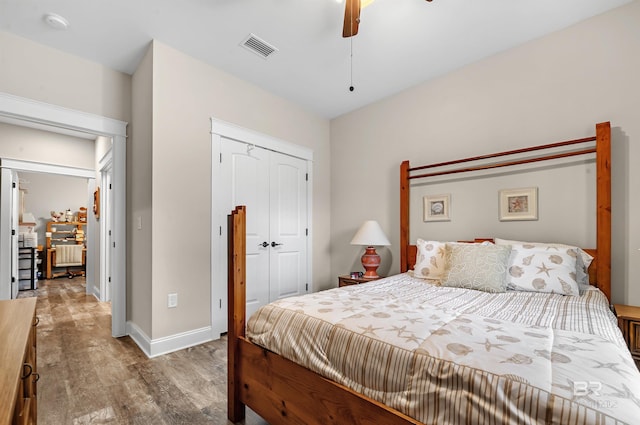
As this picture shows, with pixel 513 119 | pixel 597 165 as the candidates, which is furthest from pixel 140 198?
pixel 597 165

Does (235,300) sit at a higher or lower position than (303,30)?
lower

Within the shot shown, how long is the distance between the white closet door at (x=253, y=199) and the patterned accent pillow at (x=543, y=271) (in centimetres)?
248

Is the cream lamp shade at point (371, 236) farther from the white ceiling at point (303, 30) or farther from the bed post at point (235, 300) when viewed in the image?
the bed post at point (235, 300)

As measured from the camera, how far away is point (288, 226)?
3.90 metres

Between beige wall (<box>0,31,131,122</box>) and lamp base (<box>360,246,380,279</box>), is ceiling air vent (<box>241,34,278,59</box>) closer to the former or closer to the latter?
beige wall (<box>0,31,131,122</box>)

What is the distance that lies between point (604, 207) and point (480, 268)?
1.01 metres

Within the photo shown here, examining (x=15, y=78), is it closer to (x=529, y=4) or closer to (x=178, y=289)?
(x=178, y=289)

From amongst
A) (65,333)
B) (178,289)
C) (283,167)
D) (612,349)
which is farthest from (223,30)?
(65,333)

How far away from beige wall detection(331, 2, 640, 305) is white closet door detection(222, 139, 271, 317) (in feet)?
3.82

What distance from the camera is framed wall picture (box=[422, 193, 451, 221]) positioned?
317 centimetres

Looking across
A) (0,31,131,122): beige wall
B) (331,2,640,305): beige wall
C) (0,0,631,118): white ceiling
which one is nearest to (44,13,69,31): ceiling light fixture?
(0,0,631,118): white ceiling

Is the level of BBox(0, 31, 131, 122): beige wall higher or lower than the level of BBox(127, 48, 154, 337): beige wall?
higher

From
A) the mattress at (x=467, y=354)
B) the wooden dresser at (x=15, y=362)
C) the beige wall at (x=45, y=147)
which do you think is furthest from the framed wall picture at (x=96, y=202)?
the mattress at (x=467, y=354)

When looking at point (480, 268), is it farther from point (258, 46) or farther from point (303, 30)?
point (258, 46)
